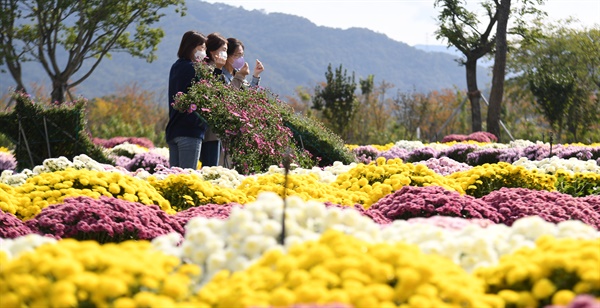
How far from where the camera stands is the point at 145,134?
94.3 ft

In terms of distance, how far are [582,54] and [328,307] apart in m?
44.3

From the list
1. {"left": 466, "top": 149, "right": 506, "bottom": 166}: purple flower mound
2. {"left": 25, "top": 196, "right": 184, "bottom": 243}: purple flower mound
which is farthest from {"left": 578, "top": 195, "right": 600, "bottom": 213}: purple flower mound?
{"left": 466, "top": 149, "right": 506, "bottom": 166}: purple flower mound

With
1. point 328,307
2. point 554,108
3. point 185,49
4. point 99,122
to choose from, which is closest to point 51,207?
point 328,307

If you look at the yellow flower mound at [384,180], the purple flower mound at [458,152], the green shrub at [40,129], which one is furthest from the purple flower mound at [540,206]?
the purple flower mound at [458,152]

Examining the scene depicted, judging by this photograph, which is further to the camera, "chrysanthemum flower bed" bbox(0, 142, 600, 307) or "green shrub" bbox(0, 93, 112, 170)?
"green shrub" bbox(0, 93, 112, 170)

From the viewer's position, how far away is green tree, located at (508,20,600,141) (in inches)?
1180

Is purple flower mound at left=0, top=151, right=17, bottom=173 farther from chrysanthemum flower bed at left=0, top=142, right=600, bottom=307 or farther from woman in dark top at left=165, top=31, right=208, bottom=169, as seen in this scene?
chrysanthemum flower bed at left=0, top=142, right=600, bottom=307

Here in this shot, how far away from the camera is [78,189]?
6.43 m

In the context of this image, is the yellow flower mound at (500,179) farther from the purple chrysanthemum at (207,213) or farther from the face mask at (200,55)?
the face mask at (200,55)

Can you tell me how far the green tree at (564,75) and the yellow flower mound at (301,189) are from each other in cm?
2209

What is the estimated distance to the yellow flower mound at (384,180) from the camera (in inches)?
276

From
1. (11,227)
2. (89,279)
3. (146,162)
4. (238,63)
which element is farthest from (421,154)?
(89,279)

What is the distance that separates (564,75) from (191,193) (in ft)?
94.5

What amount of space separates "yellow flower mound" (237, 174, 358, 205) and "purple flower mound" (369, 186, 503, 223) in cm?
59
